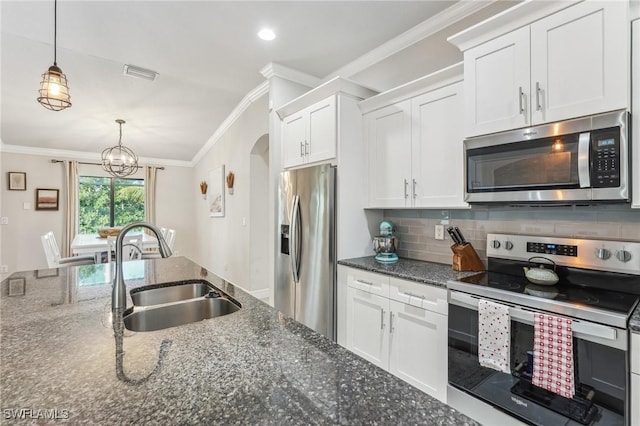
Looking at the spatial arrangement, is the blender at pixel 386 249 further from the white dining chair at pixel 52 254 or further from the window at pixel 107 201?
the window at pixel 107 201

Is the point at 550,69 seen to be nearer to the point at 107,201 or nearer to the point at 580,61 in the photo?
the point at 580,61

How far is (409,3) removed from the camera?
7.24ft

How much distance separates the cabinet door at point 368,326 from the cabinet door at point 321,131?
1.16 meters

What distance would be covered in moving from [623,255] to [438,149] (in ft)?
3.66

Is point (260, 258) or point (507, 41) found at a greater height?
point (507, 41)

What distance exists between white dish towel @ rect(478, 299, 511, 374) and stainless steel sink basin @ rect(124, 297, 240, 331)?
119 cm

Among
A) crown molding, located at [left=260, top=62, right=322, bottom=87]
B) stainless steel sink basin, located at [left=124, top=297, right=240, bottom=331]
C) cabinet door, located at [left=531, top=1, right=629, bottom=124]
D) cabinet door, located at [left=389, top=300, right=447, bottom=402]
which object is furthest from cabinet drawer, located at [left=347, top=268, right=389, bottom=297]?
crown molding, located at [left=260, top=62, right=322, bottom=87]

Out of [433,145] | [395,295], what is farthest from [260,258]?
[433,145]

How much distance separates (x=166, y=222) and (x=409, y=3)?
6.42 metres

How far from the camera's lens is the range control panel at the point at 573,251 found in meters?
1.48

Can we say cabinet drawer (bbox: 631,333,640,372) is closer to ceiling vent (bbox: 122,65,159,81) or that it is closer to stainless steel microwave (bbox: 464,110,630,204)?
stainless steel microwave (bbox: 464,110,630,204)

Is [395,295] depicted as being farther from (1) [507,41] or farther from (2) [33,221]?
(2) [33,221]

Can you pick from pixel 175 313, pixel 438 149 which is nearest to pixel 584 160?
pixel 438 149

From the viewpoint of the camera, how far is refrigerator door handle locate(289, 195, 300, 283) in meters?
2.67
